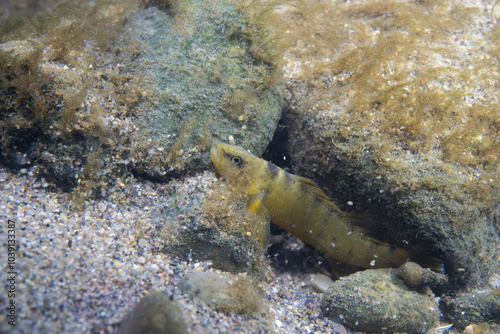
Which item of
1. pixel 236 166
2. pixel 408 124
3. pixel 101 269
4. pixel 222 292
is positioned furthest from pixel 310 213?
pixel 101 269

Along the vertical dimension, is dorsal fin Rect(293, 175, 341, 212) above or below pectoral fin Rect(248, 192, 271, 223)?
above

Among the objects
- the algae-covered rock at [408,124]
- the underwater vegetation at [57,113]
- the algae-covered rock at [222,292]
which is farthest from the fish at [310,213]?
the underwater vegetation at [57,113]

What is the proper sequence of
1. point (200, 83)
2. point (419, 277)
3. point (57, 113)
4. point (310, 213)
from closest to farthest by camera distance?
point (419, 277)
point (57, 113)
point (310, 213)
point (200, 83)

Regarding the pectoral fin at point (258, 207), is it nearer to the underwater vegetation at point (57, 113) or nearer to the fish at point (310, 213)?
the fish at point (310, 213)

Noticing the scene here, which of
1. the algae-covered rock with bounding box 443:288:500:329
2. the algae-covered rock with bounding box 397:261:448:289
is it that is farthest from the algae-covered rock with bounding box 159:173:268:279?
the algae-covered rock with bounding box 443:288:500:329

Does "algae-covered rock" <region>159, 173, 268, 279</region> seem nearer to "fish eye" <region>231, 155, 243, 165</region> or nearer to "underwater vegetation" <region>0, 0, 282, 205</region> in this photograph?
"fish eye" <region>231, 155, 243, 165</region>

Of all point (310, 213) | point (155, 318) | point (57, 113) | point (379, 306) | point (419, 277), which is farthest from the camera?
point (310, 213)

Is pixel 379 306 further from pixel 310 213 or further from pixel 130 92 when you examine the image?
pixel 130 92
